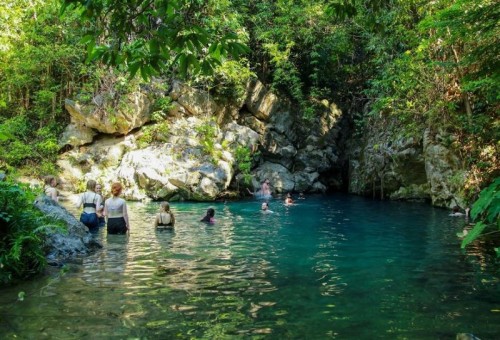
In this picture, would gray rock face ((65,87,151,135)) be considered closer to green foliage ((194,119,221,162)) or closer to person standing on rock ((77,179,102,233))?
green foliage ((194,119,221,162))

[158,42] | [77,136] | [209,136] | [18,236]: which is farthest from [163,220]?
[77,136]

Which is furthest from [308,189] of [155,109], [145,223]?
[145,223]

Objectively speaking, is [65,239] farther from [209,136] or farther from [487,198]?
[209,136]

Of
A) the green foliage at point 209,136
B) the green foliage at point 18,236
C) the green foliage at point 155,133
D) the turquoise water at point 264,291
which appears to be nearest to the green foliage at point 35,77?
the green foliage at point 155,133

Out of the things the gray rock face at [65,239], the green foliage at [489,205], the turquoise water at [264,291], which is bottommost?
the turquoise water at [264,291]

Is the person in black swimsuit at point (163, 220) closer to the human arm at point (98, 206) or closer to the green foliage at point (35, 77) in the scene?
the human arm at point (98, 206)

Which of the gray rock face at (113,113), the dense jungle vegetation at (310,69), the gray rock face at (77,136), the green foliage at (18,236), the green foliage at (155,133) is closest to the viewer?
the green foliage at (18,236)

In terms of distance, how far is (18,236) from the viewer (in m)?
6.89

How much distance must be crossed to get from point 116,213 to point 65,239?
212cm

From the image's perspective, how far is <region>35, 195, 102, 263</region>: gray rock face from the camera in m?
8.73

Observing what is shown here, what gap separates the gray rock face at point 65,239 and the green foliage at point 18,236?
94 centimetres

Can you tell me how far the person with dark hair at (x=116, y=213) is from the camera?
435 inches

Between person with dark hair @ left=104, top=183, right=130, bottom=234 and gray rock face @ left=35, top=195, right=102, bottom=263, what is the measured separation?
3.40ft

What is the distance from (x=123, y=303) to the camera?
5.95 meters
